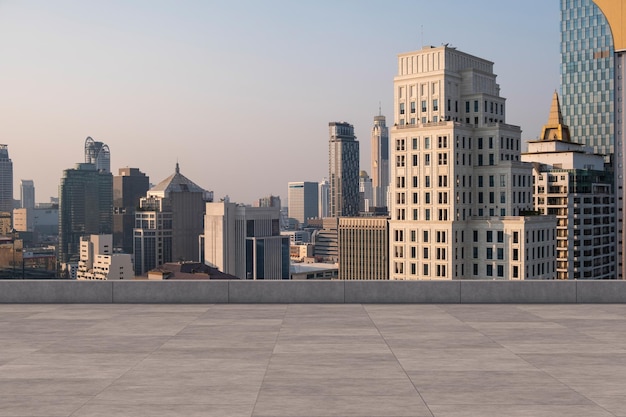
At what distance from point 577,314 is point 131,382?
50.2 feet

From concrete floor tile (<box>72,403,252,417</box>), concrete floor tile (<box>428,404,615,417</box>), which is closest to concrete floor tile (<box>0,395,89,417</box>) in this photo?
concrete floor tile (<box>72,403,252,417</box>)

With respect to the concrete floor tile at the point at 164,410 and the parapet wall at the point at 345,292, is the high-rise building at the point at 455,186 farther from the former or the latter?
the concrete floor tile at the point at 164,410

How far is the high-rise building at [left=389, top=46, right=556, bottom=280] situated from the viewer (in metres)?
186

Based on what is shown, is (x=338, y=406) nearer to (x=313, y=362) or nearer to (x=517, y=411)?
(x=517, y=411)

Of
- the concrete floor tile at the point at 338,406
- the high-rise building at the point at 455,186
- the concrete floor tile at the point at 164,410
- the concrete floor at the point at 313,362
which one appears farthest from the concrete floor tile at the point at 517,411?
the high-rise building at the point at 455,186

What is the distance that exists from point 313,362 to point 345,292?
11.2 m

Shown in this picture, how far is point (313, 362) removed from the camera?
15.8 metres

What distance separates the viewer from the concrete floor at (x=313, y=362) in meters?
12.1

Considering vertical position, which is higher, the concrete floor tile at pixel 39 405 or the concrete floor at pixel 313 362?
the concrete floor tile at pixel 39 405

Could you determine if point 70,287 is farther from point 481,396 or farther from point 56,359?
point 481,396

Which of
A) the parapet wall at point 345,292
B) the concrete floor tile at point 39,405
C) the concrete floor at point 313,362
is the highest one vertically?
Answer: the parapet wall at point 345,292

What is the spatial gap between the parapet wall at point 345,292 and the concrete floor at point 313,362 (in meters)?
1.92

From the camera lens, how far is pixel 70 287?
27328mm

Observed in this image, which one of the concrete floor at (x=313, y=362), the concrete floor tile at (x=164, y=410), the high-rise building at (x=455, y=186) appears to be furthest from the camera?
the high-rise building at (x=455, y=186)
